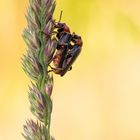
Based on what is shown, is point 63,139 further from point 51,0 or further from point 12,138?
point 51,0

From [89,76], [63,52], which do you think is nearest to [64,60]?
[63,52]

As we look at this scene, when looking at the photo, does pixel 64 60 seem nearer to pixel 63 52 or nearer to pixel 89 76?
pixel 63 52

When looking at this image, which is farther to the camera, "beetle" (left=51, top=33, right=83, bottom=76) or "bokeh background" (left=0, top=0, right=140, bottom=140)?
"bokeh background" (left=0, top=0, right=140, bottom=140)

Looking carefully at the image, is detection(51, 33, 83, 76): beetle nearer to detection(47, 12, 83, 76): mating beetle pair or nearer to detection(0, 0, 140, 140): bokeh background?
detection(47, 12, 83, 76): mating beetle pair

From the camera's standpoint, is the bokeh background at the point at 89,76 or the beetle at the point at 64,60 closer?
the beetle at the point at 64,60

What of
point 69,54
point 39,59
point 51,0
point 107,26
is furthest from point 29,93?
point 107,26

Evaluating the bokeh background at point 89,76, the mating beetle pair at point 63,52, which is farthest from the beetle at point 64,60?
the bokeh background at point 89,76

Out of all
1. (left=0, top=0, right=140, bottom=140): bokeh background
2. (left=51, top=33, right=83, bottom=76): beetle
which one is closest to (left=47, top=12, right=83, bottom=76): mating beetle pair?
(left=51, top=33, right=83, bottom=76): beetle

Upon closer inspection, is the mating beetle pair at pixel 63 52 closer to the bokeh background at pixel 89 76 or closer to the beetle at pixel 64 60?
the beetle at pixel 64 60
